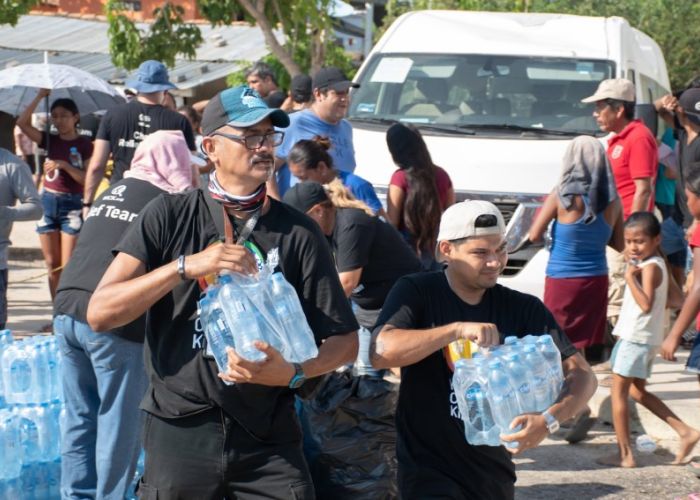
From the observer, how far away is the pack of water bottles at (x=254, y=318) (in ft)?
11.3

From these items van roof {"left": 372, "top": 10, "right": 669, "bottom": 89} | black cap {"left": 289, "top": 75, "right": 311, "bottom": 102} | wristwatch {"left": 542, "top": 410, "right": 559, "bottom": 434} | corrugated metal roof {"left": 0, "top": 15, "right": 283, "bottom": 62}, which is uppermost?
wristwatch {"left": 542, "top": 410, "right": 559, "bottom": 434}

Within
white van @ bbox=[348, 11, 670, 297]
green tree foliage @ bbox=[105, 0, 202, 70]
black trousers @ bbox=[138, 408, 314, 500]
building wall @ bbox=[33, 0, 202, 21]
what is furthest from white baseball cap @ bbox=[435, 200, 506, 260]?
building wall @ bbox=[33, 0, 202, 21]

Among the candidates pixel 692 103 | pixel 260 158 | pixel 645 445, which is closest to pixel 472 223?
pixel 260 158

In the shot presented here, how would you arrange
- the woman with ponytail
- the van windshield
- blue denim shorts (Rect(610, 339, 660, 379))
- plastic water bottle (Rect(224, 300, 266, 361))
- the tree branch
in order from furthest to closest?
the tree branch < the van windshield < the woman with ponytail < blue denim shorts (Rect(610, 339, 660, 379)) < plastic water bottle (Rect(224, 300, 266, 361))

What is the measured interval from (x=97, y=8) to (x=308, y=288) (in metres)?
38.0

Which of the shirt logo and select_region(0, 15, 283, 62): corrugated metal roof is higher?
the shirt logo

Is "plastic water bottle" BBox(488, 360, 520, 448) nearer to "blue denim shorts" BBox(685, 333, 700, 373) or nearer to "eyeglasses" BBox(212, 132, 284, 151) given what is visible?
"eyeglasses" BBox(212, 132, 284, 151)

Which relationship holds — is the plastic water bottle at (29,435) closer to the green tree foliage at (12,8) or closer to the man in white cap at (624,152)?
the man in white cap at (624,152)

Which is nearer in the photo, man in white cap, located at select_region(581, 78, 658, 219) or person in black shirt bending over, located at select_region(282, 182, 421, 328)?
person in black shirt bending over, located at select_region(282, 182, 421, 328)

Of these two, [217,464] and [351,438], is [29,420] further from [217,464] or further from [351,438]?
[217,464]

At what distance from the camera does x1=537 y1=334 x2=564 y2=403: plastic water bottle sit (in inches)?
152

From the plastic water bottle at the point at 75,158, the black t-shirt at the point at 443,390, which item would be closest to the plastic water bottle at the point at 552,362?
the black t-shirt at the point at 443,390

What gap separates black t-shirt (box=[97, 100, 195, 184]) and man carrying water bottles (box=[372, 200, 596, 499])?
5.29 meters

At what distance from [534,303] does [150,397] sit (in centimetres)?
138
